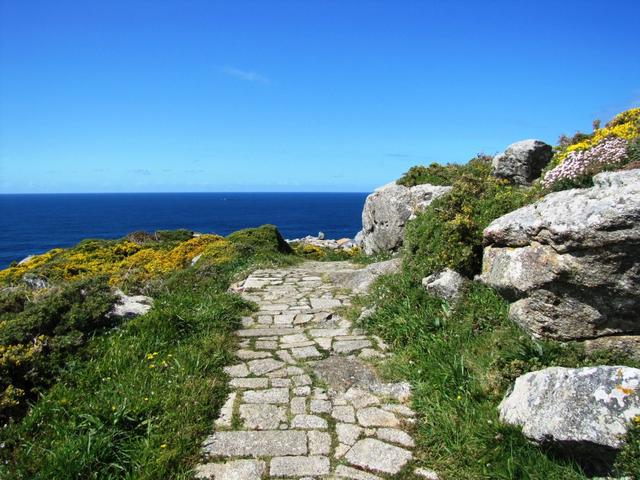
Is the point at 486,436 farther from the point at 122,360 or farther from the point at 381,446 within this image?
the point at 122,360

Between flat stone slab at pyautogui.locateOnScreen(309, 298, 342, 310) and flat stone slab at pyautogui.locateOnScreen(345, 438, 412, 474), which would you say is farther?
flat stone slab at pyautogui.locateOnScreen(309, 298, 342, 310)

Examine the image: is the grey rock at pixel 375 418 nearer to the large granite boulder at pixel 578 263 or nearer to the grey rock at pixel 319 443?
the grey rock at pixel 319 443

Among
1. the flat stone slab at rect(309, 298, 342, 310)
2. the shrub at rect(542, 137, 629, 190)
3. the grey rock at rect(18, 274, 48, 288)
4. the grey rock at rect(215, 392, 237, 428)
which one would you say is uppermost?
the shrub at rect(542, 137, 629, 190)

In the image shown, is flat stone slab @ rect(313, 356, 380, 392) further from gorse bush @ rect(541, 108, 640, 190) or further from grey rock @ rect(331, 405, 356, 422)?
gorse bush @ rect(541, 108, 640, 190)

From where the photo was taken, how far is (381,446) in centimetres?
423

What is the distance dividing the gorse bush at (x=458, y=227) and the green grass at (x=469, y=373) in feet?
1.88

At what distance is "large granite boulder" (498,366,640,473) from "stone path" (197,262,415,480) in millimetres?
1160

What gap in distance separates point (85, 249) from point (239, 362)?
18.2 meters

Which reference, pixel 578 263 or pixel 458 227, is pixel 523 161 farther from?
pixel 578 263

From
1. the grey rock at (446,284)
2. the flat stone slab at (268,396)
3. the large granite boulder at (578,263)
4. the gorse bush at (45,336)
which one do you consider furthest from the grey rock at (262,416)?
the grey rock at (446,284)

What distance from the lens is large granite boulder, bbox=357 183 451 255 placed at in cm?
1324

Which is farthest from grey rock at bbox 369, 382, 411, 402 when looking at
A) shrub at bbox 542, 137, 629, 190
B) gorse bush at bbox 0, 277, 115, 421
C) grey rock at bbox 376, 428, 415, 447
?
shrub at bbox 542, 137, 629, 190

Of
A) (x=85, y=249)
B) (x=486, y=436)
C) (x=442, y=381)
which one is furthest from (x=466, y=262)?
(x=85, y=249)

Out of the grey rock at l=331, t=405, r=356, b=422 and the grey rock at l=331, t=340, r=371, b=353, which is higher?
the grey rock at l=331, t=340, r=371, b=353
